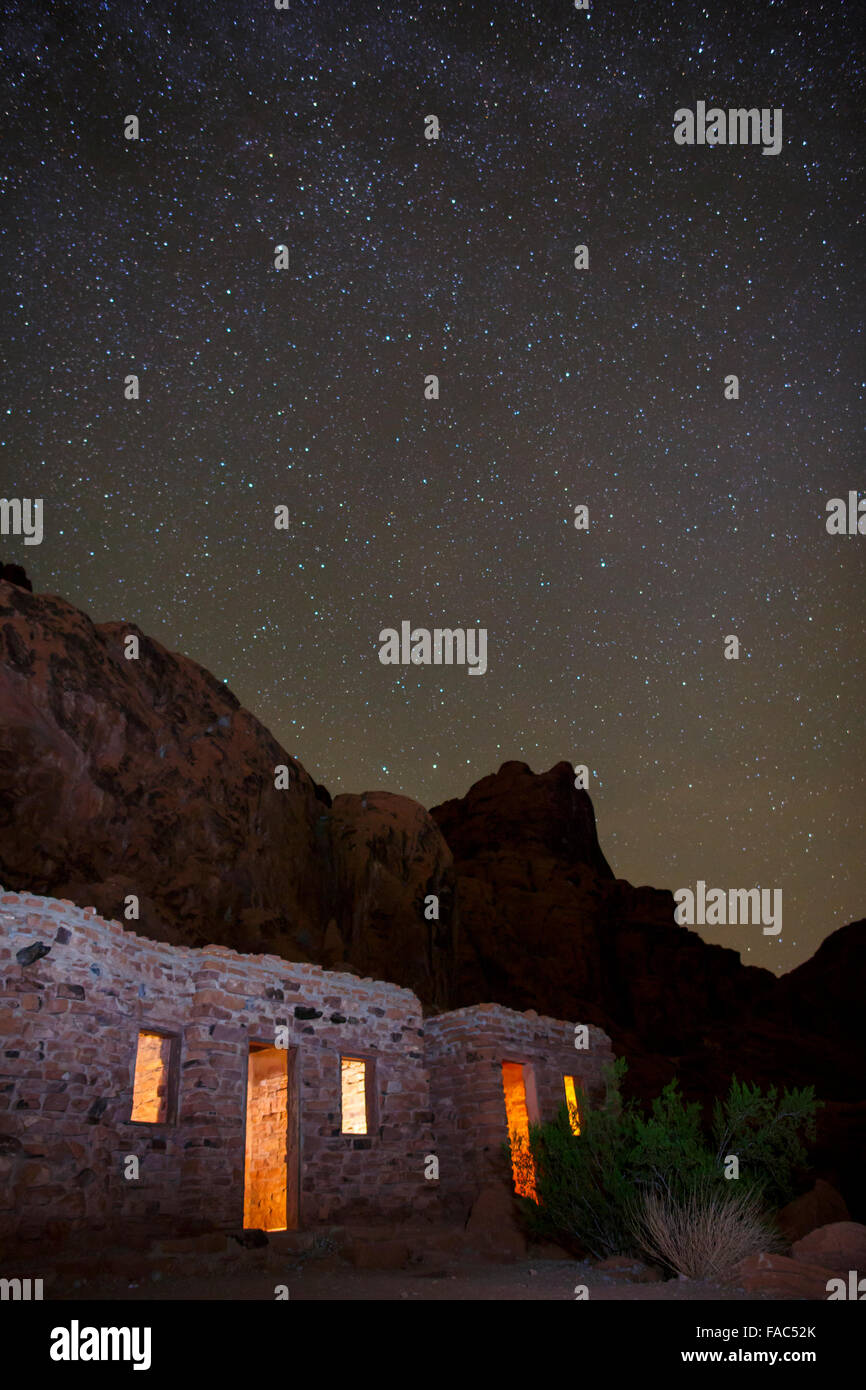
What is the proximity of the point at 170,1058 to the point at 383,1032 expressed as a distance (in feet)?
12.2

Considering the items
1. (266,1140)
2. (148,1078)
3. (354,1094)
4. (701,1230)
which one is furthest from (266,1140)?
(701,1230)

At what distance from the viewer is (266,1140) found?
14.6m

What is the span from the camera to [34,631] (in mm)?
22109

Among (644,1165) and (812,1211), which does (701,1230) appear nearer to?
(644,1165)

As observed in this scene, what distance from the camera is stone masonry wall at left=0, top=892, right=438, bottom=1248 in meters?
9.38

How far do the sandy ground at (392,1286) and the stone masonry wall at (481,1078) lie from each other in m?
4.08

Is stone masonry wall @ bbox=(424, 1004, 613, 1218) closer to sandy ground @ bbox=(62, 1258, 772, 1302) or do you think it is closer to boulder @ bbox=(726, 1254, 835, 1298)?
sandy ground @ bbox=(62, 1258, 772, 1302)

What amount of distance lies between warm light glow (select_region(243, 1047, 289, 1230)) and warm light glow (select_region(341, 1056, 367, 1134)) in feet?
3.23

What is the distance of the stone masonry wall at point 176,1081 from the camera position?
9.38 metres

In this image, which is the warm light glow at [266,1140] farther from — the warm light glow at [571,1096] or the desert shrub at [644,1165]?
the warm light glow at [571,1096]

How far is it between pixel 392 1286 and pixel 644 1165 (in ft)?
12.9

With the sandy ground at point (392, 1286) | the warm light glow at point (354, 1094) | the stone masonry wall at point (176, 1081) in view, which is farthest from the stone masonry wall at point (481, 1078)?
the sandy ground at point (392, 1286)

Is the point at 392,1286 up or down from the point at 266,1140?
up

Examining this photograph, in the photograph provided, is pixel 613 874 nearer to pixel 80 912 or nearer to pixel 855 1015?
pixel 855 1015
